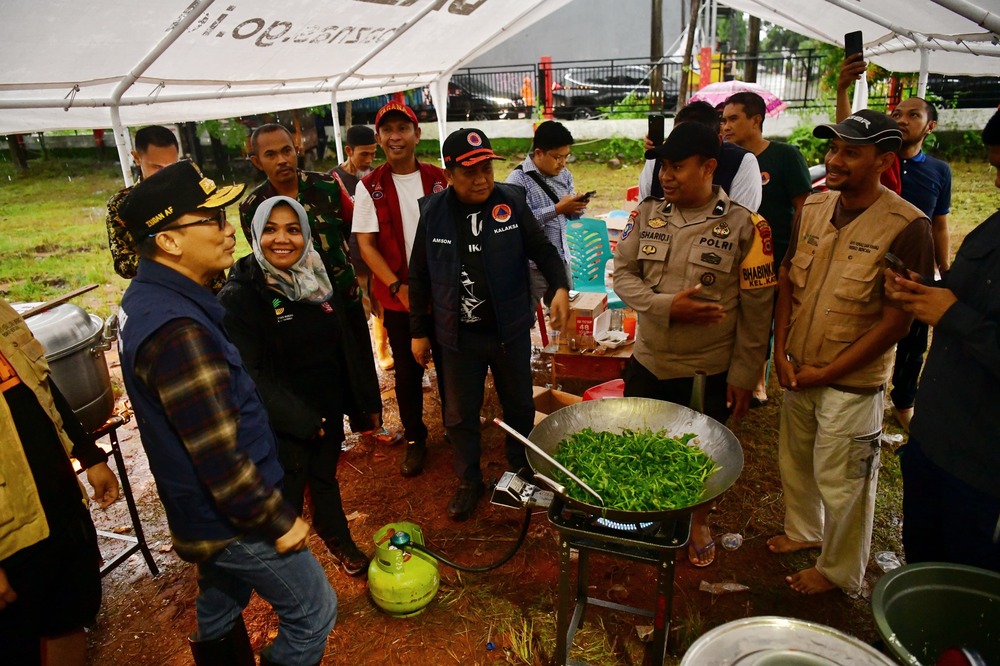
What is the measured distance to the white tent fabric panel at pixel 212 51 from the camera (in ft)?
11.5

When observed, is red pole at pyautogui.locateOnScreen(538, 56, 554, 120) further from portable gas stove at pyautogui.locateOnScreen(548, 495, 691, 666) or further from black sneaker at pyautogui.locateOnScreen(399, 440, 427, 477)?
portable gas stove at pyautogui.locateOnScreen(548, 495, 691, 666)

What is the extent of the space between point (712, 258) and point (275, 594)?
2.39m

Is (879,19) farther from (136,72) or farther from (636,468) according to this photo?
(136,72)

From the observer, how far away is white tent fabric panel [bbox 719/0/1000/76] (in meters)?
4.14

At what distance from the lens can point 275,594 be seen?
2.21 meters

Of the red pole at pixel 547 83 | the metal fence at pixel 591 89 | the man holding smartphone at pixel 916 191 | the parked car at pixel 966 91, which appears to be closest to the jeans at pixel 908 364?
the man holding smartphone at pixel 916 191

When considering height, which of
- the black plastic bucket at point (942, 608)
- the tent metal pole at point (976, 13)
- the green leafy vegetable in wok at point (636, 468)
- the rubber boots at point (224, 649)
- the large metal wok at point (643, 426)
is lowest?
the rubber boots at point (224, 649)

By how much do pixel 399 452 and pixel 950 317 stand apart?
12.1 ft

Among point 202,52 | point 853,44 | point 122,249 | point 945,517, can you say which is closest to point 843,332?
point 945,517

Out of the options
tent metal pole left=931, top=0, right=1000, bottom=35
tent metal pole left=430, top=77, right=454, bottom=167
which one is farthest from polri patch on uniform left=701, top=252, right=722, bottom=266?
tent metal pole left=430, top=77, right=454, bottom=167

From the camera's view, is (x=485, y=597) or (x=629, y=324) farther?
(x=629, y=324)

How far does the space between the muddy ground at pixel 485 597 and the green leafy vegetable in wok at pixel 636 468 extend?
107 centimetres

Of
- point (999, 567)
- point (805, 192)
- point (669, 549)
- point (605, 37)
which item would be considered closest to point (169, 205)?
point (669, 549)

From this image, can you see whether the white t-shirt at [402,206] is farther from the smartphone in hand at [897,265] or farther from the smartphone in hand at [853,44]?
the smartphone in hand at [853,44]
